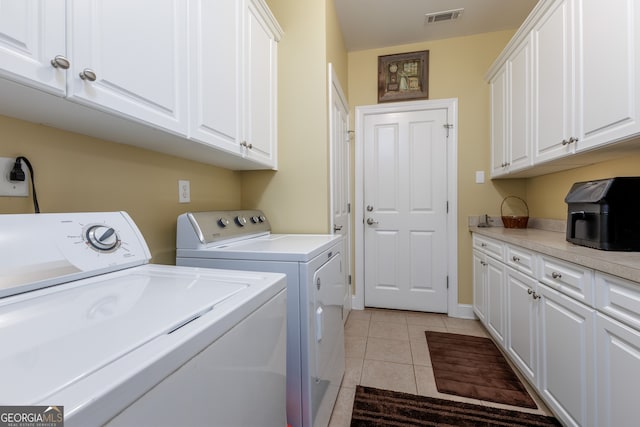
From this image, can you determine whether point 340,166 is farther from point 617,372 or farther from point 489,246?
point 617,372

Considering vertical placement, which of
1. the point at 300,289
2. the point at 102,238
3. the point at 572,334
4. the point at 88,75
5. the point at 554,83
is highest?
the point at 554,83

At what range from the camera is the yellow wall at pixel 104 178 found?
0.85m

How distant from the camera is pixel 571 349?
1.20m

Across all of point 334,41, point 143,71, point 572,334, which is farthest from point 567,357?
point 334,41

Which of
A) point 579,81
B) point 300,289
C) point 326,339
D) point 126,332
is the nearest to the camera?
point 126,332

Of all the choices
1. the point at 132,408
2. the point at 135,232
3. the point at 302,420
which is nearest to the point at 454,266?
the point at 302,420

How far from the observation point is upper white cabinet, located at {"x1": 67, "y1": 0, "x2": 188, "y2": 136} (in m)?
Result: 0.72

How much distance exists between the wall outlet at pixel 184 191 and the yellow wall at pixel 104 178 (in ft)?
0.07

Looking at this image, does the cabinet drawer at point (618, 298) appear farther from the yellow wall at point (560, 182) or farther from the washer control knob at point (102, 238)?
the washer control knob at point (102, 238)

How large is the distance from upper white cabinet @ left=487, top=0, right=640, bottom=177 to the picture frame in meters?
0.84

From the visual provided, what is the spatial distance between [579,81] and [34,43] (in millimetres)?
2176

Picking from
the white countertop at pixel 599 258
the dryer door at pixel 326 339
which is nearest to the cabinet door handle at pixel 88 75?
the dryer door at pixel 326 339

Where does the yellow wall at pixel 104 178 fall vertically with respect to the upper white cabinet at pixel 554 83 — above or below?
below

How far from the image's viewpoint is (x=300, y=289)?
111 cm
